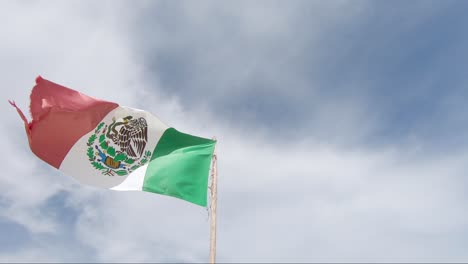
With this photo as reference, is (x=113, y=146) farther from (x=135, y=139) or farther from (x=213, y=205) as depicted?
(x=213, y=205)

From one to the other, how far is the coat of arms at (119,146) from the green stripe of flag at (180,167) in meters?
0.68

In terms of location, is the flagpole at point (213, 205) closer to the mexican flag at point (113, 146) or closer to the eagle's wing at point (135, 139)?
the mexican flag at point (113, 146)

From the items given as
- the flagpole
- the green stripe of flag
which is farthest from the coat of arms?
the flagpole

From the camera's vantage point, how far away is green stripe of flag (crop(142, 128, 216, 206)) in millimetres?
13641

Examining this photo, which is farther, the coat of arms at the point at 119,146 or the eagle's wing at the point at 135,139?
the eagle's wing at the point at 135,139

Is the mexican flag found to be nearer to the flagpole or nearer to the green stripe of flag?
the green stripe of flag

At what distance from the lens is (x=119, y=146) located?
592 inches

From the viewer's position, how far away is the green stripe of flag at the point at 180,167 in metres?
13.6

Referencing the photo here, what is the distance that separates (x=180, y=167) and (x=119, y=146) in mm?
2937

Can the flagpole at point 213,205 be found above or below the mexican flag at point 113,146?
below

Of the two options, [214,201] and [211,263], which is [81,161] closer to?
[214,201]

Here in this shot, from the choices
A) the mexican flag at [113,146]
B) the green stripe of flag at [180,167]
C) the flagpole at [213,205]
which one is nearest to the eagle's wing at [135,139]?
the mexican flag at [113,146]

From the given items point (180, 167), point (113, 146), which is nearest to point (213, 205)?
point (180, 167)

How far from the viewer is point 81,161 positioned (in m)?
14.4
